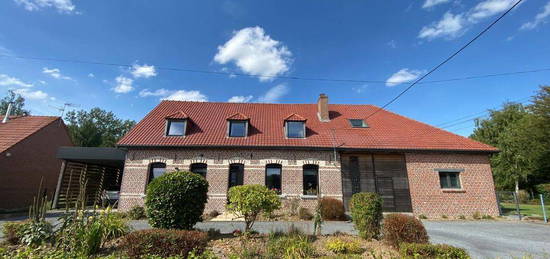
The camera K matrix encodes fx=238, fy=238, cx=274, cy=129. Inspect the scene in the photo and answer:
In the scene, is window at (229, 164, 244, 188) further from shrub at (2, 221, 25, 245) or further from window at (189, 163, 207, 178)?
shrub at (2, 221, 25, 245)

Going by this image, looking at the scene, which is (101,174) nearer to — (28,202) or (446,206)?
(28,202)

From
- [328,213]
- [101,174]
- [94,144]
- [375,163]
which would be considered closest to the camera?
[328,213]

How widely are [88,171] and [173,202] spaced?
1506cm

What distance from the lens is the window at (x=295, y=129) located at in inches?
564

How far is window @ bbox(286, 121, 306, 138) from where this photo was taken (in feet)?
47.0

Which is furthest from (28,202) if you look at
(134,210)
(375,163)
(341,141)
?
(375,163)

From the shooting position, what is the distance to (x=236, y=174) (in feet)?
43.9

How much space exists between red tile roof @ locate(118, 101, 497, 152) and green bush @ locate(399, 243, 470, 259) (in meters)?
8.64

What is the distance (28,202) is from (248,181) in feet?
49.6

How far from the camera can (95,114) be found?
36.6 metres

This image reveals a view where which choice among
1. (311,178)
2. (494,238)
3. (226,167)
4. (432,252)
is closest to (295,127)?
(311,178)

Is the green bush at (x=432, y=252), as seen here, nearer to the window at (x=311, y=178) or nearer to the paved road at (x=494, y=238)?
the paved road at (x=494, y=238)

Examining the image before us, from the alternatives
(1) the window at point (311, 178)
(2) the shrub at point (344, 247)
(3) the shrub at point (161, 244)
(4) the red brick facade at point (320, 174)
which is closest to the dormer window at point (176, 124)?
(4) the red brick facade at point (320, 174)

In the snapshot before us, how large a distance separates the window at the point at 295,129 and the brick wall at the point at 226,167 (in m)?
1.24
